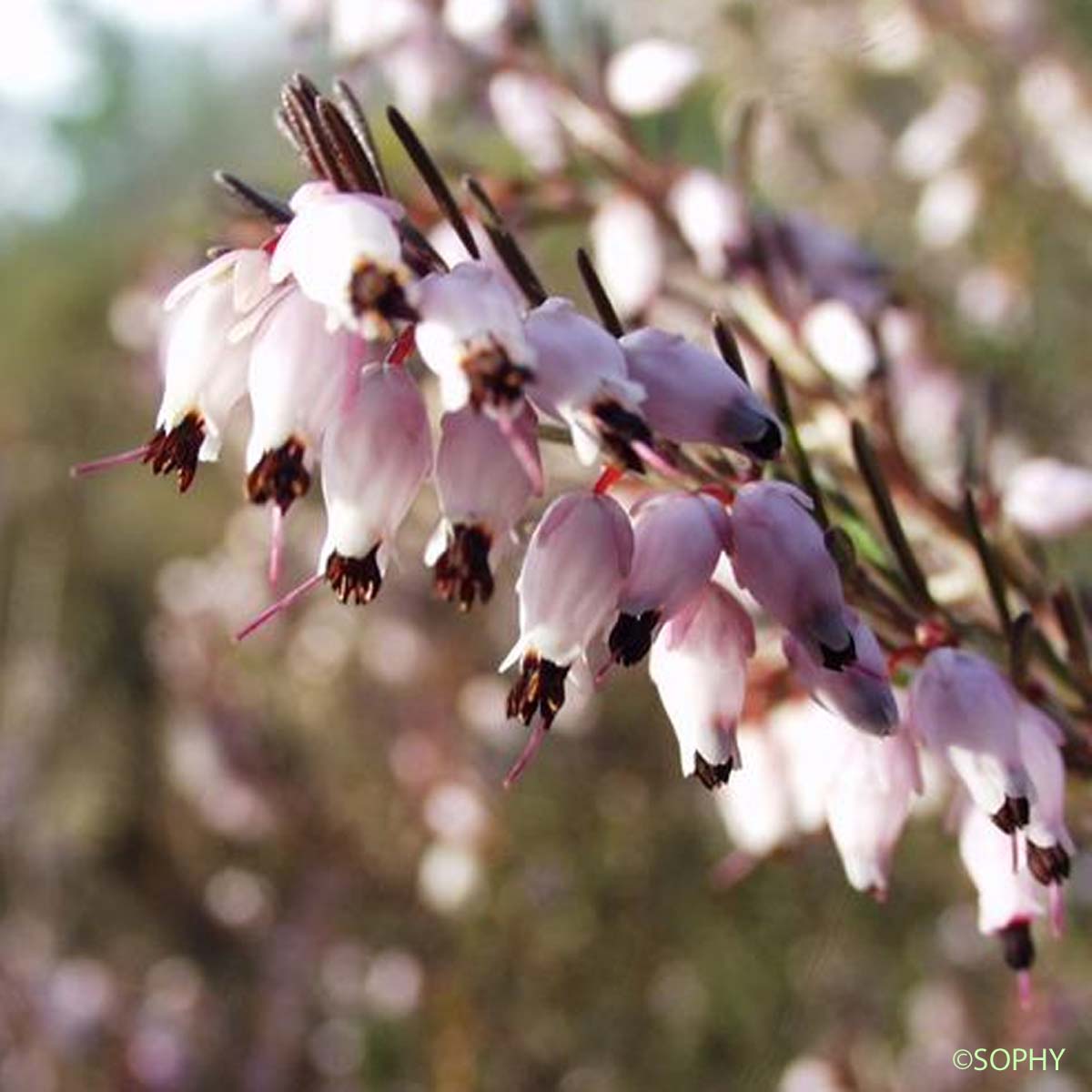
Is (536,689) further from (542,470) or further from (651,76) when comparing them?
(651,76)

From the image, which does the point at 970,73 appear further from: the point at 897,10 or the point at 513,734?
the point at 513,734

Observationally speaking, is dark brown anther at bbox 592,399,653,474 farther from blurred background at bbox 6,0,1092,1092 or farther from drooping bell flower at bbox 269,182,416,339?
blurred background at bbox 6,0,1092,1092

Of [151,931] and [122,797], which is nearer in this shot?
[151,931]

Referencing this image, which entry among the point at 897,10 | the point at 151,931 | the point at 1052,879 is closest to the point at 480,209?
the point at 1052,879

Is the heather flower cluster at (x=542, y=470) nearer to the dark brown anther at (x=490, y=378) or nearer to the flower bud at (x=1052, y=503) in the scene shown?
the dark brown anther at (x=490, y=378)

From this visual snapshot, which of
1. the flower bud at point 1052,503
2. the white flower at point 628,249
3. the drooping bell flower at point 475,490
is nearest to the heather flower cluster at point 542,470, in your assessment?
the drooping bell flower at point 475,490

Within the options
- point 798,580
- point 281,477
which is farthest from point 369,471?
point 798,580

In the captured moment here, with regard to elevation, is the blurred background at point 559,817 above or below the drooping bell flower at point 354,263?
below

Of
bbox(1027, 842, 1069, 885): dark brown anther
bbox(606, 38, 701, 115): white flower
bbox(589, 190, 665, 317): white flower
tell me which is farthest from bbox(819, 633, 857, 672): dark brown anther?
bbox(606, 38, 701, 115): white flower
